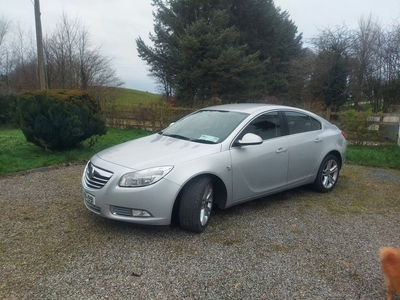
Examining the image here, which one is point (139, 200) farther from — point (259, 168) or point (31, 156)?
point (31, 156)

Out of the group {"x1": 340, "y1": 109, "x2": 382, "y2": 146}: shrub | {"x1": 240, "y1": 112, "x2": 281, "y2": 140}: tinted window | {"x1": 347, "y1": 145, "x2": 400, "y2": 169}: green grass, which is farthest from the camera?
{"x1": 340, "y1": 109, "x2": 382, "y2": 146}: shrub

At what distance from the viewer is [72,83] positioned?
841 inches

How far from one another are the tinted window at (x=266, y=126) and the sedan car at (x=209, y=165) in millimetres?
15

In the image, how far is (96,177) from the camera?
12.5 feet

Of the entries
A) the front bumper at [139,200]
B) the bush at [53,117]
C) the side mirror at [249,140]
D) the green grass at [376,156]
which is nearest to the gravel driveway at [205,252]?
the front bumper at [139,200]

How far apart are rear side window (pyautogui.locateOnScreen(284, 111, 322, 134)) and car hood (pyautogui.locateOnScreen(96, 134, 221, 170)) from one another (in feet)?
5.07

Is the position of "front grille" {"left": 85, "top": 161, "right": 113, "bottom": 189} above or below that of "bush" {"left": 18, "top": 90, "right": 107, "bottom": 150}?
below

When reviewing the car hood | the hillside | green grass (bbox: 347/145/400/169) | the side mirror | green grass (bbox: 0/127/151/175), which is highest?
the hillside

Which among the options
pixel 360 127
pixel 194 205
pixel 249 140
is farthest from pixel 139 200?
pixel 360 127

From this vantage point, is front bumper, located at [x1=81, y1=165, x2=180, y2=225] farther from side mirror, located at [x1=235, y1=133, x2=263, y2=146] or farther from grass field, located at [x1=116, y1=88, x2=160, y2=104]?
grass field, located at [x1=116, y1=88, x2=160, y2=104]

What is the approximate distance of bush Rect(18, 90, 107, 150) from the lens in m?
7.58

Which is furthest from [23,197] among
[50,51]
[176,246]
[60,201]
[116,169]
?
[50,51]

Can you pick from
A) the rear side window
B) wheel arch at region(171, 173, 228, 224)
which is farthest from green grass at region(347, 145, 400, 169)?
wheel arch at region(171, 173, 228, 224)

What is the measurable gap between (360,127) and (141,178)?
8.99 m
